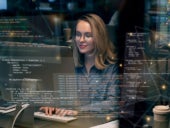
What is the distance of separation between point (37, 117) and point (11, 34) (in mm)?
447

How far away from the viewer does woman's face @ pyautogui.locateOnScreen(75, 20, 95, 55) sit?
157 cm

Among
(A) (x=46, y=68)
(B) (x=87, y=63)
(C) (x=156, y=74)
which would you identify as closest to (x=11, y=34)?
(A) (x=46, y=68)

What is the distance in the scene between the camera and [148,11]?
1552 mm

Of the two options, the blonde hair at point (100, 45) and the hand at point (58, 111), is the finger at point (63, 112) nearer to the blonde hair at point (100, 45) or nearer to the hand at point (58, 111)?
the hand at point (58, 111)

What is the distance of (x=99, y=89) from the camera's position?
1.63 m

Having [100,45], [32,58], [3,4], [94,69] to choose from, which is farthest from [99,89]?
[3,4]

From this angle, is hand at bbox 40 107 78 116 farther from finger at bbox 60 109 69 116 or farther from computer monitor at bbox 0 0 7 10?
computer monitor at bbox 0 0 7 10

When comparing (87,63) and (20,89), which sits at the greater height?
(87,63)

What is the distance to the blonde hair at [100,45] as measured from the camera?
1.56 metres

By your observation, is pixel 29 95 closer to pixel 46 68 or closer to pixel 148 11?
pixel 46 68

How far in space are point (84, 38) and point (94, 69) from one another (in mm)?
166

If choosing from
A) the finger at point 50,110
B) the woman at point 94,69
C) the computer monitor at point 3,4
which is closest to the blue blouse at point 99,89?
the woman at point 94,69

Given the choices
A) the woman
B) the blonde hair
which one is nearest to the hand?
the woman

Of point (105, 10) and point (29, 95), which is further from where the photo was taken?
point (29, 95)
